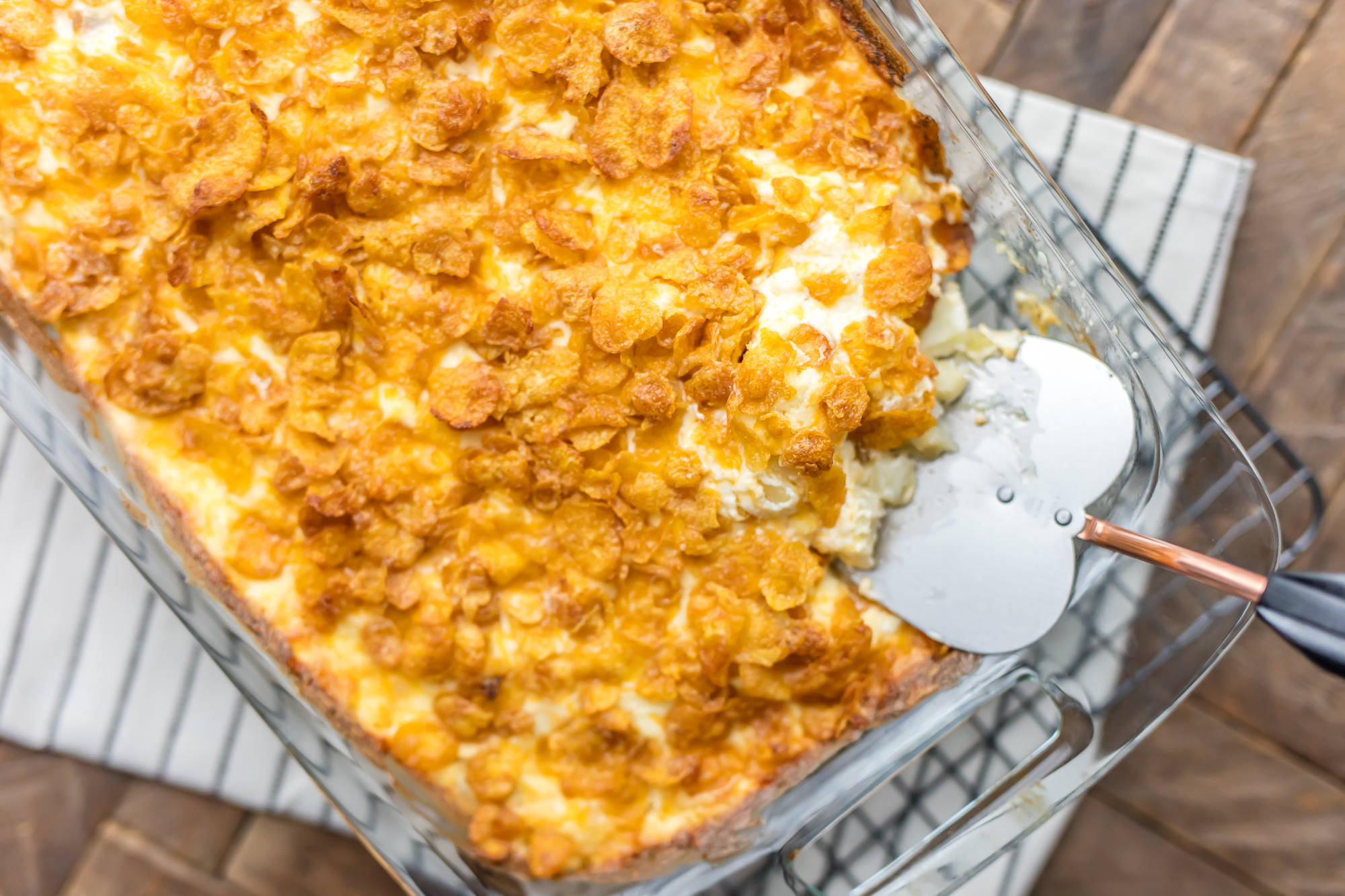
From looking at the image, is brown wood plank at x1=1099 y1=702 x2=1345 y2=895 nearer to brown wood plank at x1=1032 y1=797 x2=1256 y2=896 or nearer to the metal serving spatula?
brown wood plank at x1=1032 y1=797 x2=1256 y2=896

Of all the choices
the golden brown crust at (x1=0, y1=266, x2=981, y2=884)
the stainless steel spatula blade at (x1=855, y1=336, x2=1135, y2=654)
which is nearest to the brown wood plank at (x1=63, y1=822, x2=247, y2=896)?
the golden brown crust at (x1=0, y1=266, x2=981, y2=884)

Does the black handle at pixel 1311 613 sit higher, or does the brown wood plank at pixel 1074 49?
the brown wood plank at pixel 1074 49

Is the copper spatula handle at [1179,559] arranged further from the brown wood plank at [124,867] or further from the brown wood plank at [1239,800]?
the brown wood plank at [124,867]

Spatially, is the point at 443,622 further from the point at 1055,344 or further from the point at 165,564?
the point at 1055,344

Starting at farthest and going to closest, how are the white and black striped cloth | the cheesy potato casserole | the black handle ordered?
the white and black striped cloth
the cheesy potato casserole
the black handle

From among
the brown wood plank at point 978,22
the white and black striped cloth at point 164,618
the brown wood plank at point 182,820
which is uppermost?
the brown wood plank at point 978,22

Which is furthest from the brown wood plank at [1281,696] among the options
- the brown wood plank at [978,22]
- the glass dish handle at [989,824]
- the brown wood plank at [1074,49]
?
the brown wood plank at [978,22]

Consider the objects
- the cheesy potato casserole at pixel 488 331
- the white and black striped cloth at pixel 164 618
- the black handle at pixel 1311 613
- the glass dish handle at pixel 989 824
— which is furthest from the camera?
the white and black striped cloth at pixel 164 618
